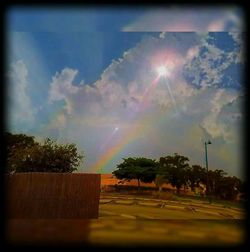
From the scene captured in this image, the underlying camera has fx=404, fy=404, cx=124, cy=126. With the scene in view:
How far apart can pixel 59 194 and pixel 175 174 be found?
19841mm

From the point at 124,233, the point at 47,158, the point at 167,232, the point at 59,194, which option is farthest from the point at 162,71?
the point at 124,233

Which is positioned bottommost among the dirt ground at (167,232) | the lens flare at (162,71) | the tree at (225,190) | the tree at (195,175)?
the dirt ground at (167,232)

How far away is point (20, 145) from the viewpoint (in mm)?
26094

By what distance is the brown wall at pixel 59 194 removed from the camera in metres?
11.3

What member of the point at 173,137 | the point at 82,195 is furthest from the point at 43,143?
the point at 82,195

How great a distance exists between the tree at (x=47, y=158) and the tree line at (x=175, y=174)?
729 centimetres

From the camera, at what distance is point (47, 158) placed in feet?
76.3

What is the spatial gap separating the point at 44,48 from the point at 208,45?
18.5ft

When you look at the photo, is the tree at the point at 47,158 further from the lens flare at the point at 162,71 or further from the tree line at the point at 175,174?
the lens flare at the point at 162,71

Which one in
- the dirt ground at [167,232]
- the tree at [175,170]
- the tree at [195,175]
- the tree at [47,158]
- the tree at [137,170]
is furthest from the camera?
the tree at [137,170]

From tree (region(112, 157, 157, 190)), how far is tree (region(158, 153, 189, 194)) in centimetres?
109

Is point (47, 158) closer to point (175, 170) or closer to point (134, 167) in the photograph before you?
point (134, 167)

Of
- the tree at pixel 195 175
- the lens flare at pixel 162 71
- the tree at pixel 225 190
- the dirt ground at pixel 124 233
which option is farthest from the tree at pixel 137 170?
the dirt ground at pixel 124 233
